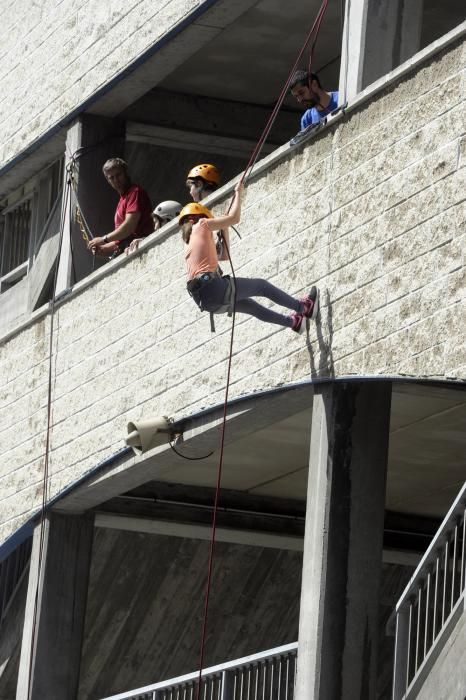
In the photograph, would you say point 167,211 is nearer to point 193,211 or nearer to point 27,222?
point 193,211

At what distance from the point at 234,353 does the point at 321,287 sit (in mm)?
1566

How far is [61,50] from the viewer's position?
21812 millimetres

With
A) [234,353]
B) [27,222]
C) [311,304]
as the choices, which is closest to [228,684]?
[234,353]

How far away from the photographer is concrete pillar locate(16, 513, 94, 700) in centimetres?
1973

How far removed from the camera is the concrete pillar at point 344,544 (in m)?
14.3

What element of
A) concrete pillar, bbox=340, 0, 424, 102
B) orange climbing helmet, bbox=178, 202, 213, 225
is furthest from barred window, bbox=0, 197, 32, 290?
concrete pillar, bbox=340, 0, 424, 102

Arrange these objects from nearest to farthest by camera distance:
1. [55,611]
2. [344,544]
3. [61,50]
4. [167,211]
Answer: [344,544] → [167,211] → [55,611] → [61,50]

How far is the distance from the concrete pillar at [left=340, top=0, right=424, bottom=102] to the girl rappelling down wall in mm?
1459

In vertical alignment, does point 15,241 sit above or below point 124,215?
above

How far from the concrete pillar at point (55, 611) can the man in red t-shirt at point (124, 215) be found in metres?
3.01

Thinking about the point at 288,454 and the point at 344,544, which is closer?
the point at 344,544

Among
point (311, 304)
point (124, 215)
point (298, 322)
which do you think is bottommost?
point (298, 322)

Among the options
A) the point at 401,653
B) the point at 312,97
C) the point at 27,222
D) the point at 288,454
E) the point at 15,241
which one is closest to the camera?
the point at 401,653

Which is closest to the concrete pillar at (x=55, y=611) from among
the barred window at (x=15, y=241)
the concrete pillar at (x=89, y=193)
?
the concrete pillar at (x=89, y=193)
